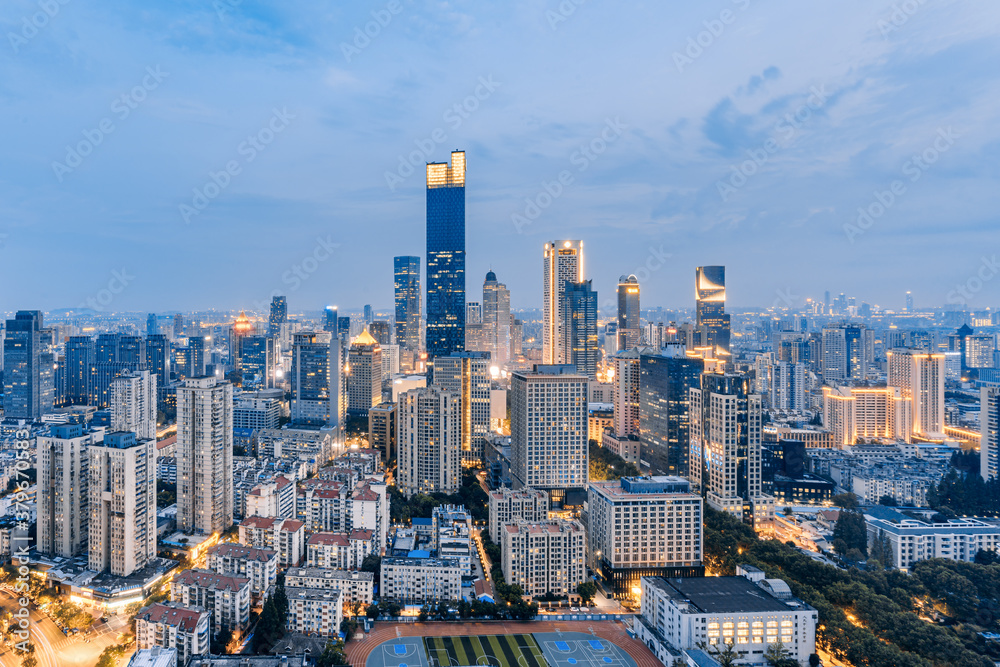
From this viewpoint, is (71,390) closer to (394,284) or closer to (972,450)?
(394,284)

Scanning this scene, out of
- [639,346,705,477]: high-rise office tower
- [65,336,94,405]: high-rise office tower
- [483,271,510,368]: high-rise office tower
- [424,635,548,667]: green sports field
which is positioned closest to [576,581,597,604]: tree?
[424,635,548,667]: green sports field

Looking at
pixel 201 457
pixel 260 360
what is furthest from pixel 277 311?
pixel 201 457

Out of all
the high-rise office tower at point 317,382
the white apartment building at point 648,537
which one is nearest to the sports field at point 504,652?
the white apartment building at point 648,537

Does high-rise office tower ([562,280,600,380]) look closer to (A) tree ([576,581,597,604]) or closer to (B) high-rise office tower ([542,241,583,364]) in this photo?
(B) high-rise office tower ([542,241,583,364])

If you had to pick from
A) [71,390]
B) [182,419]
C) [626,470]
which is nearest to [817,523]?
[626,470]

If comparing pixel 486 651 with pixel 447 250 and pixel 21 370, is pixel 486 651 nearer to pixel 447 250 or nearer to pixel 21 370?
pixel 21 370
